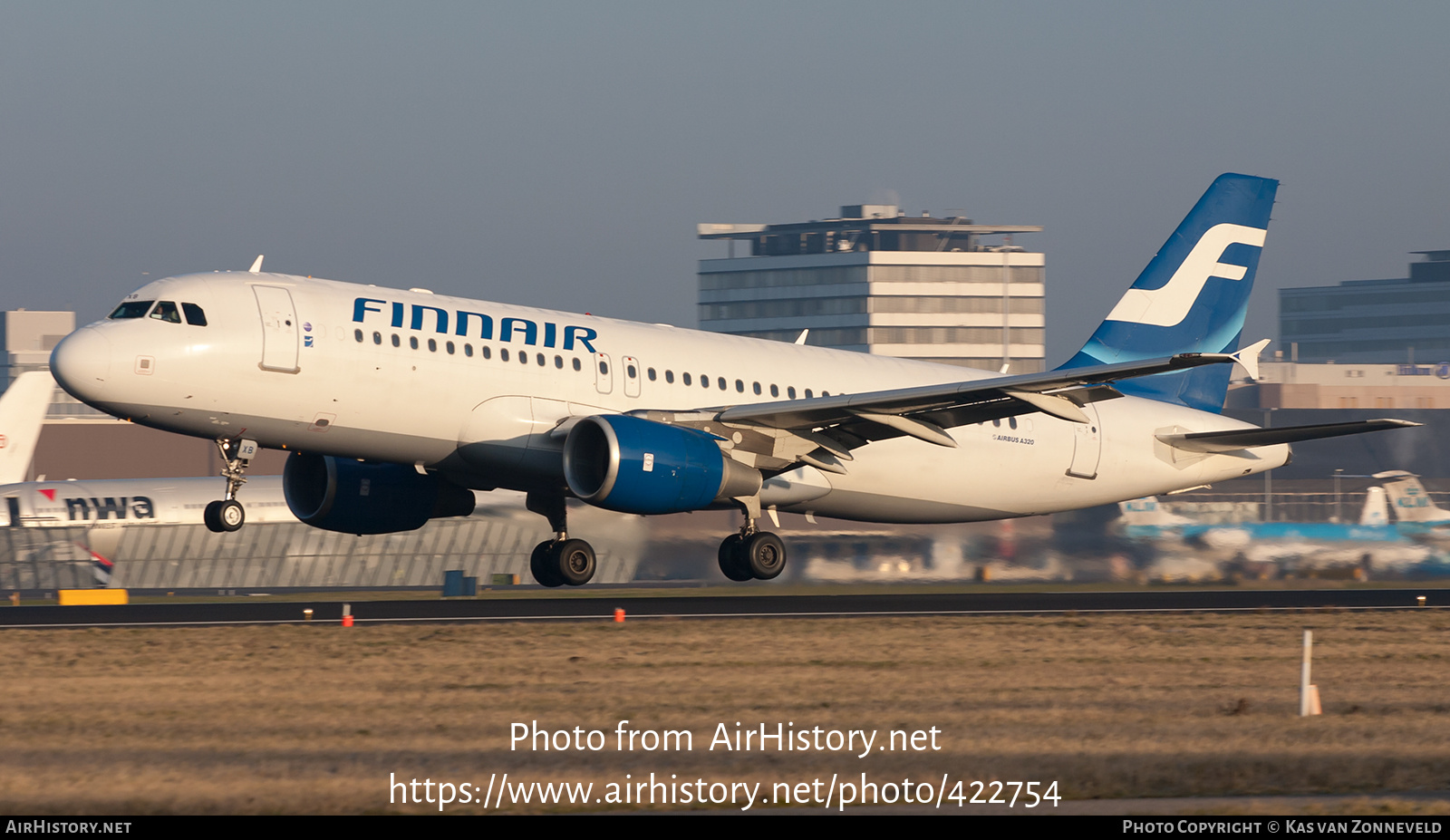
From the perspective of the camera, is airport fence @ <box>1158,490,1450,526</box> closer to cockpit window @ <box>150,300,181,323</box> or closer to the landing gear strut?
the landing gear strut

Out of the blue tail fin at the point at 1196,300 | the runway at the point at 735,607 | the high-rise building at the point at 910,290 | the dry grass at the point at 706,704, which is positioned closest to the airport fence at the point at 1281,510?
the runway at the point at 735,607

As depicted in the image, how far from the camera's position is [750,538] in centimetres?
3005

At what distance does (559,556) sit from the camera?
29797mm

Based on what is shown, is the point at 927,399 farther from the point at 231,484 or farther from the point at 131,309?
the point at 131,309

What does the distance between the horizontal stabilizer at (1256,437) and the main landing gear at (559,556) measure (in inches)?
486

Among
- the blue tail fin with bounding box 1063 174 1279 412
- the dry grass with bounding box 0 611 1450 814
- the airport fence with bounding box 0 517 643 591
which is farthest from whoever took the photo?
the airport fence with bounding box 0 517 643 591

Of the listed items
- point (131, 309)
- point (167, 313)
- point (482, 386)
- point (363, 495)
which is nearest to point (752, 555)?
point (482, 386)

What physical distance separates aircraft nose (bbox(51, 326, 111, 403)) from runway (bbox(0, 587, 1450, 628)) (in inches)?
147

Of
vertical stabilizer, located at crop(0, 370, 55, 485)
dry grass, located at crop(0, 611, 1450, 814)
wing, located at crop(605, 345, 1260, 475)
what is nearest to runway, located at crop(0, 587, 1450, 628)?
dry grass, located at crop(0, 611, 1450, 814)

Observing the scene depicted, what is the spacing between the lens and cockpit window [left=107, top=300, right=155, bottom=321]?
2523 cm

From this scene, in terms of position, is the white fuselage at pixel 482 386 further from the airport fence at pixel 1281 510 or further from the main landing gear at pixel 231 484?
the airport fence at pixel 1281 510

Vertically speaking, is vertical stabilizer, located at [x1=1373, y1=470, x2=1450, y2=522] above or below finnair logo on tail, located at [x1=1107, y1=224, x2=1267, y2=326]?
below

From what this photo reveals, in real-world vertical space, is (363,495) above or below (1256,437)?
below

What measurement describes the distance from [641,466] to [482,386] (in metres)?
3.00
